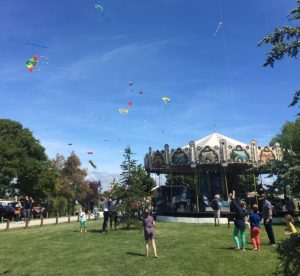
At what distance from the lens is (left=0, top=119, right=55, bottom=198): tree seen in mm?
43188

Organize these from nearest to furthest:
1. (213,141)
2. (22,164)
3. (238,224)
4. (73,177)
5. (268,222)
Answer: (238,224), (268,222), (213,141), (22,164), (73,177)

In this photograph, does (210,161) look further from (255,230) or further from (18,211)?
(18,211)

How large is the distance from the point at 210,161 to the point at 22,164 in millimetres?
27539

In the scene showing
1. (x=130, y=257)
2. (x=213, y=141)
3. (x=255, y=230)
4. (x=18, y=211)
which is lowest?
(x=130, y=257)

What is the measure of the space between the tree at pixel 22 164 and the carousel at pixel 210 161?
58.3ft

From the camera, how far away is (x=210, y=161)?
28.4 metres

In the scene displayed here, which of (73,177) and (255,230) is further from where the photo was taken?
(73,177)

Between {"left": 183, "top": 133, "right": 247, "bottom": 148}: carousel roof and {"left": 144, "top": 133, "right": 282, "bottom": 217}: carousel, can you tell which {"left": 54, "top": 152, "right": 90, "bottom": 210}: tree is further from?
{"left": 183, "top": 133, "right": 247, "bottom": 148}: carousel roof

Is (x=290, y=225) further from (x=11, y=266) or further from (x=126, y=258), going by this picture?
(x=11, y=266)

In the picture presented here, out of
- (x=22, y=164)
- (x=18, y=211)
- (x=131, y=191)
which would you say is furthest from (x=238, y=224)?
(x=22, y=164)

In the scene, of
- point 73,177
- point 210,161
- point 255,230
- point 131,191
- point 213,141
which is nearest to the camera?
point 255,230

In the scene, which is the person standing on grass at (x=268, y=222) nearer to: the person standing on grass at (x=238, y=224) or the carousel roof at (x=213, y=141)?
the person standing on grass at (x=238, y=224)

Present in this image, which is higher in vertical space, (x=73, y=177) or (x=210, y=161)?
(x=73, y=177)

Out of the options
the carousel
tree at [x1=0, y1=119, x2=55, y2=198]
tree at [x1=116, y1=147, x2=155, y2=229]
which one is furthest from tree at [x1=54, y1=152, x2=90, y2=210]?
tree at [x1=116, y1=147, x2=155, y2=229]
